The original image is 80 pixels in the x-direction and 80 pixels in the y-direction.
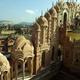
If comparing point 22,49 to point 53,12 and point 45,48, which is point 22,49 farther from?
point 53,12

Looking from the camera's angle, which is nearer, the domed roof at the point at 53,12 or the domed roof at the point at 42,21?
the domed roof at the point at 42,21

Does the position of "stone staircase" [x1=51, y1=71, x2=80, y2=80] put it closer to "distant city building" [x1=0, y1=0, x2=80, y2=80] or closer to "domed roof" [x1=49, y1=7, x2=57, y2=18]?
"distant city building" [x1=0, y1=0, x2=80, y2=80]

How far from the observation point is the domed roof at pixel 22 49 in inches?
939

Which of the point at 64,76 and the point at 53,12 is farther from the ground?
the point at 53,12

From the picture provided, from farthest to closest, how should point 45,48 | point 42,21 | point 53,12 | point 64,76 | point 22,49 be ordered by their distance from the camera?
point 53,12, point 42,21, point 45,48, point 64,76, point 22,49

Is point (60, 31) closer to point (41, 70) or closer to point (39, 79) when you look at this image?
point (41, 70)

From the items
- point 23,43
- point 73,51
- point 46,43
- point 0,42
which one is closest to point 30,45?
point 23,43

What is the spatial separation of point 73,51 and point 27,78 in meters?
7.45

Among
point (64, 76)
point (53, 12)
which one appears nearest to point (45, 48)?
point (64, 76)

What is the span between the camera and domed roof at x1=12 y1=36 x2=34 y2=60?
78.3 feet

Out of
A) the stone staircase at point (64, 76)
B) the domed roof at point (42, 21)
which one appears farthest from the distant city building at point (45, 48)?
the stone staircase at point (64, 76)

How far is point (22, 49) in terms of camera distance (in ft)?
78.9

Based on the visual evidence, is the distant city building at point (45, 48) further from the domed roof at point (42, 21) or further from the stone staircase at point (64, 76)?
the stone staircase at point (64, 76)

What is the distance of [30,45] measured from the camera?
25.2 meters
